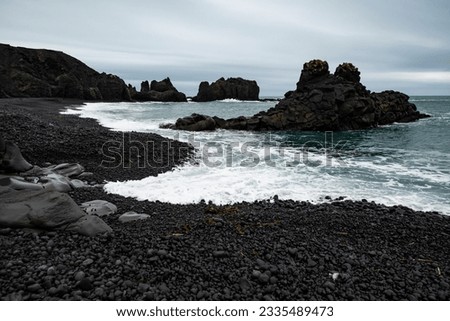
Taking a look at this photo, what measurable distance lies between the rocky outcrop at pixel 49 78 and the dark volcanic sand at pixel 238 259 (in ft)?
206

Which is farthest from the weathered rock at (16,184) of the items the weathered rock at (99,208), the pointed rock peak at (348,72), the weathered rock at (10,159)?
the pointed rock peak at (348,72)

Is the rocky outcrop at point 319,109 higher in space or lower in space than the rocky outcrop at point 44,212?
higher

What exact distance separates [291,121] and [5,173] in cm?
2980

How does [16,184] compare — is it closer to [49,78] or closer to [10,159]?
[10,159]

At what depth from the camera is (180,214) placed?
8023 millimetres

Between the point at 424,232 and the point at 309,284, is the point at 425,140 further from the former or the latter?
the point at 309,284

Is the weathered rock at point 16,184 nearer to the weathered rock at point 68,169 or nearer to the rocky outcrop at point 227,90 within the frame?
the weathered rock at point 68,169

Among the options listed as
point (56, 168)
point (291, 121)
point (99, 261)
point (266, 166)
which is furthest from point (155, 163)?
point (291, 121)

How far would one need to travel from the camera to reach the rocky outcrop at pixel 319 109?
3381 centimetres

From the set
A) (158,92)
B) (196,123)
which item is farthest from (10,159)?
(158,92)
